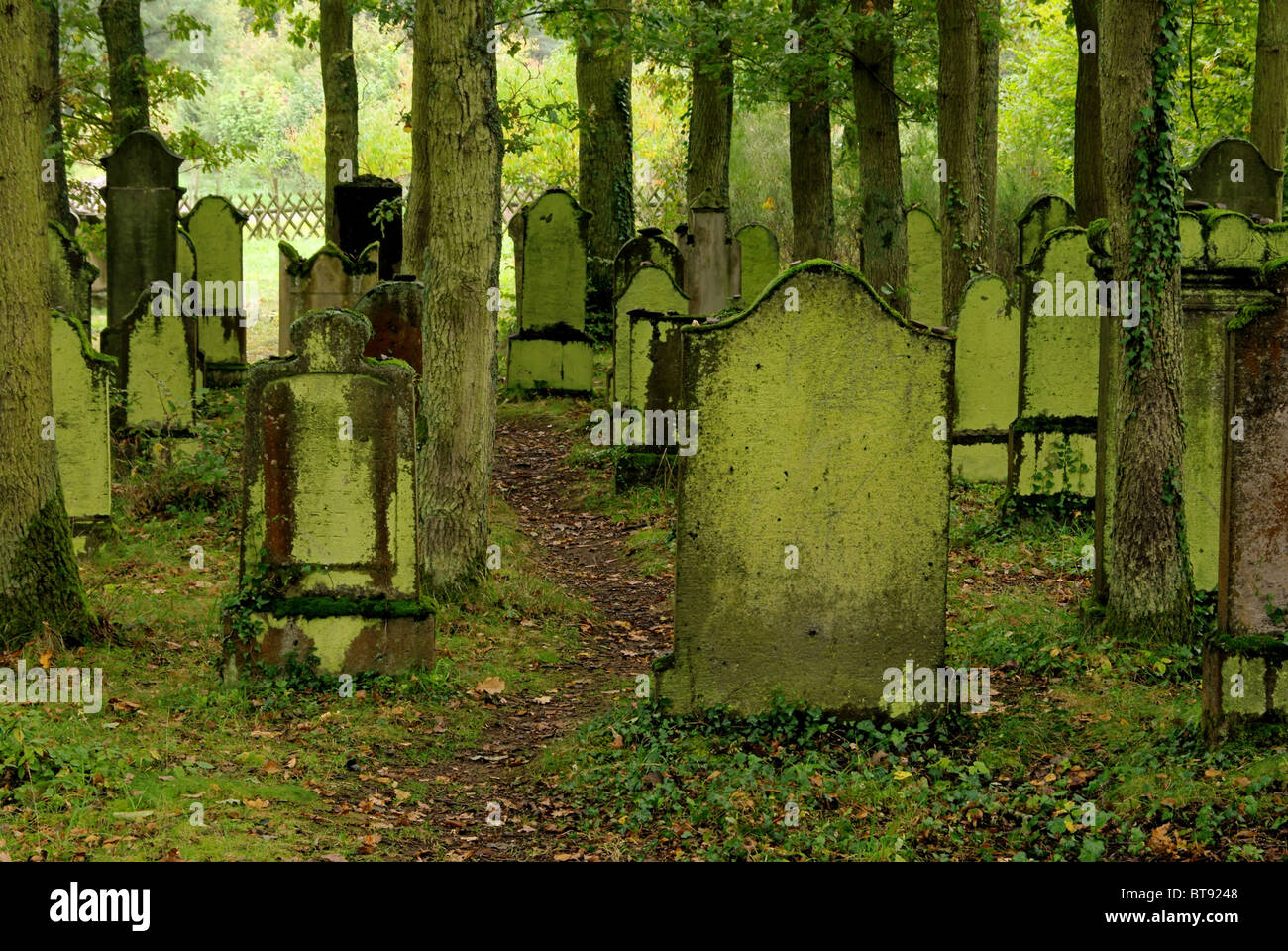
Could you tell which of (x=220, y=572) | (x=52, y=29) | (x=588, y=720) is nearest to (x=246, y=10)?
(x=52, y=29)

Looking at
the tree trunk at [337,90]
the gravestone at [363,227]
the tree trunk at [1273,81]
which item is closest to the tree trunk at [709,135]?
the gravestone at [363,227]

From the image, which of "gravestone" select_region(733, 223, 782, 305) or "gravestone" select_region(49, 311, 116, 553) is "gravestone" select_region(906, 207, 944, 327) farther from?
"gravestone" select_region(49, 311, 116, 553)

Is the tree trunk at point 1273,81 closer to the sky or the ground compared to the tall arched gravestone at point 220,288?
closer to the sky

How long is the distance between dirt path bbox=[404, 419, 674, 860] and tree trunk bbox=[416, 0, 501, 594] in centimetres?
116

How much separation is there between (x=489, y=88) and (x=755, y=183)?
20419mm

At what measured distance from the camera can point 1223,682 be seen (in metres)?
5.85

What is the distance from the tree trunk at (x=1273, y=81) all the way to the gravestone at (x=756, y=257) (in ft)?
19.6

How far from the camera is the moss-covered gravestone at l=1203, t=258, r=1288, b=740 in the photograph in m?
5.75

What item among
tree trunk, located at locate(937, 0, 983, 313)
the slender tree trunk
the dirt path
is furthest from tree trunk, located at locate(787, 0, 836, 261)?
the dirt path

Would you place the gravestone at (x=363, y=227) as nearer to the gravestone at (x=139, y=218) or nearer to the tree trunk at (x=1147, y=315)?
the gravestone at (x=139, y=218)

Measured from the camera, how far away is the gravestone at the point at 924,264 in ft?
56.8

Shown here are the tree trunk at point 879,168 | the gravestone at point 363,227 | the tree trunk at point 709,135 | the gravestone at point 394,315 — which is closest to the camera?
the gravestone at point 394,315

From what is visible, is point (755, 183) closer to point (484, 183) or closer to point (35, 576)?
point (484, 183)

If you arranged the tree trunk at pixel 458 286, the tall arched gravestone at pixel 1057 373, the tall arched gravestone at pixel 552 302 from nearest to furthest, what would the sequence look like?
the tree trunk at pixel 458 286
the tall arched gravestone at pixel 1057 373
the tall arched gravestone at pixel 552 302
